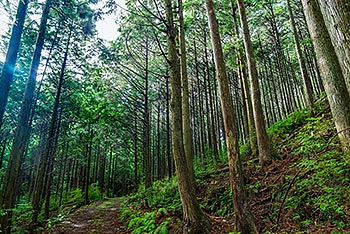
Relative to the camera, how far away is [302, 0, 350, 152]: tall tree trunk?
15.1 feet

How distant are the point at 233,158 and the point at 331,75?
2861mm

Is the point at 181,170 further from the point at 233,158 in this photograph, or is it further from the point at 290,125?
the point at 290,125

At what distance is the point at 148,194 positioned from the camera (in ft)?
33.0

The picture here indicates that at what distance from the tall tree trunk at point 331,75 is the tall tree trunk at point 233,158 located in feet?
6.88

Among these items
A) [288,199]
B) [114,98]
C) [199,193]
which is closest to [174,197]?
[199,193]

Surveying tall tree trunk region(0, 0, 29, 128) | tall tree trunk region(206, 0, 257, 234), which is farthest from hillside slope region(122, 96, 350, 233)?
tall tree trunk region(0, 0, 29, 128)

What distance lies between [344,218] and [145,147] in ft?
33.5

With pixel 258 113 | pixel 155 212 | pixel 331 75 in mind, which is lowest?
pixel 155 212

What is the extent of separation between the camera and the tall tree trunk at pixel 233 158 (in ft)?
14.0

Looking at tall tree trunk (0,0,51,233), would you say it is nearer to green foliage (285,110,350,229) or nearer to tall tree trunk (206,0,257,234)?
tall tree trunk (206,0,257,234)

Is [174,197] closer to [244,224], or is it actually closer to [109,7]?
[244,224]

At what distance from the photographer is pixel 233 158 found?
471cm

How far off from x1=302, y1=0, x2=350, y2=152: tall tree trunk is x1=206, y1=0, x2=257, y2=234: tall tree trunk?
Result: 2.10m

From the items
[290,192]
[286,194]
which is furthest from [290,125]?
[286,194]
